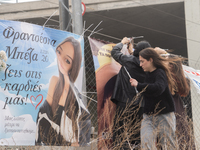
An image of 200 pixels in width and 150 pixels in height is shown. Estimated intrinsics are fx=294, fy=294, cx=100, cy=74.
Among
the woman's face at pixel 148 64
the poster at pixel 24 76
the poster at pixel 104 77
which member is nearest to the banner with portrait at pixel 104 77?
the poster at pixel 104 77

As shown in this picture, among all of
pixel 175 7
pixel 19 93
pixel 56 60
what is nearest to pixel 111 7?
pixel 175 7

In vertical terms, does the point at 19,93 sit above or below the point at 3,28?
below

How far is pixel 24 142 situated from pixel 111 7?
789cm

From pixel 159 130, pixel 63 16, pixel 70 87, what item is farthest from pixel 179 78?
pixel 63 16

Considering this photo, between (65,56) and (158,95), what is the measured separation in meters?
1.44

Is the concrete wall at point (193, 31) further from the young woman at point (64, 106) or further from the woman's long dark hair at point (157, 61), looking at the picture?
the young woman at point (64, 106)

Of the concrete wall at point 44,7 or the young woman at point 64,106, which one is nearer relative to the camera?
the young woman at point 64,106

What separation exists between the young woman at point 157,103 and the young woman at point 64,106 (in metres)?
0.78

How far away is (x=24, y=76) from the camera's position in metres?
3.67

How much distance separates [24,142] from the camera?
3488 millimetres

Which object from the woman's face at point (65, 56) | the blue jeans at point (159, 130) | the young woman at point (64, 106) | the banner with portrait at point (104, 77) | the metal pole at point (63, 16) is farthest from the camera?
the metal pole at point (63, 16)

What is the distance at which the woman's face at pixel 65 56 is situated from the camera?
4.10 m

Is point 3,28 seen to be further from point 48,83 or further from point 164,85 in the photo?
point 164,85

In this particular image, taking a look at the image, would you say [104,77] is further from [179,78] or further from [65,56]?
[179,78]
